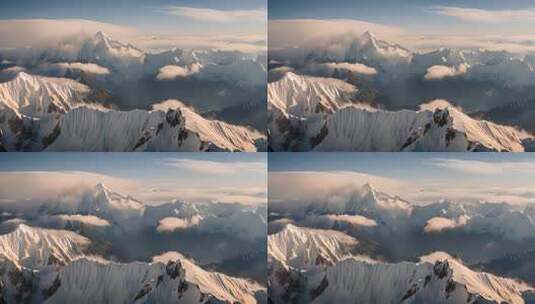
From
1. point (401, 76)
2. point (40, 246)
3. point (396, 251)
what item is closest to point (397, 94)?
point (401, 76)

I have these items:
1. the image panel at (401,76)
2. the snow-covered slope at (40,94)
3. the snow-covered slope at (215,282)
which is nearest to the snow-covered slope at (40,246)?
the snow-covered slope at (215,282)

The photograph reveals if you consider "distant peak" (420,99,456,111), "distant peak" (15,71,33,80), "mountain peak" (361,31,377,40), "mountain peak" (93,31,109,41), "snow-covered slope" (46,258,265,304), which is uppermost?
"mountain peak" (361,31,377,40)

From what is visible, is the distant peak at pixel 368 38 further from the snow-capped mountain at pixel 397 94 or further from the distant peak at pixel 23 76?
the distant peak at pixel 23 76

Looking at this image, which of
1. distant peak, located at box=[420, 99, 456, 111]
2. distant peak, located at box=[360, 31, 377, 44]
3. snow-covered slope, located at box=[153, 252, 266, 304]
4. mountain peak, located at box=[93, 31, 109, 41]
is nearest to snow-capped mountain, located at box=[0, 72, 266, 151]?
mountain peak, located at box=[93, 31, 109, 41]

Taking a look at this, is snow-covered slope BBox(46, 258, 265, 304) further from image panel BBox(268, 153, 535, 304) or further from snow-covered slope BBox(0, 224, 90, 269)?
image panel BBox(268, 153, 535, 304)

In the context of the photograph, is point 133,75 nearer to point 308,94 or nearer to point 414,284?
point 308,94
